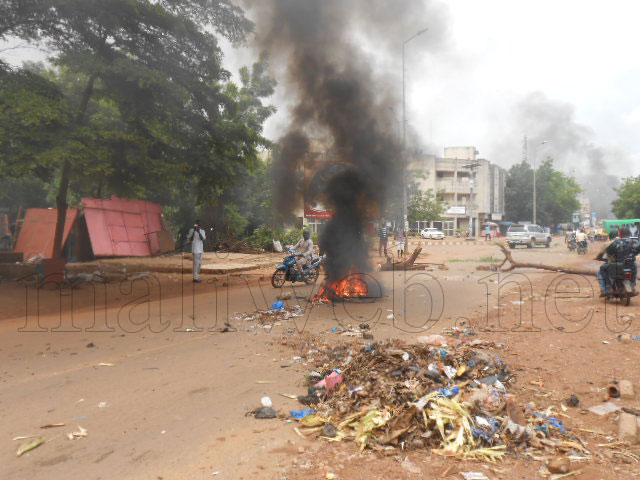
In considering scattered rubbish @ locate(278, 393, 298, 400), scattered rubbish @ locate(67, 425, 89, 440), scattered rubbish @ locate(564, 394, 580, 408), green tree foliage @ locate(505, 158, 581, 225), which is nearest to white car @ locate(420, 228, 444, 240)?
green tree foliage @ locate(505, 158, 581, 225)

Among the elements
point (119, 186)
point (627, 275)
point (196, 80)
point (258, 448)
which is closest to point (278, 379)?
point (258, 448)

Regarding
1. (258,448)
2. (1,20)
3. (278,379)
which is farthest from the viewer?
(1,20)

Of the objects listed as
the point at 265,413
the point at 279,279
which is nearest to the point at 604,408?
the point at 265,413

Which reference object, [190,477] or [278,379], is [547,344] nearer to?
[278,379]

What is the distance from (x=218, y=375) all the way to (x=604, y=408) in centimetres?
361

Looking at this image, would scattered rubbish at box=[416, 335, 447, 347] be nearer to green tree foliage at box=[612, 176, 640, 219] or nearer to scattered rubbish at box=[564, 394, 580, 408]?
scattered rubbish at box=[564, 394, 580, 408]

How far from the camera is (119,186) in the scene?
41.1 ft

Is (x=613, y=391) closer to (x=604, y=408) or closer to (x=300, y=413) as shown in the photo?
(x=604, y=408)

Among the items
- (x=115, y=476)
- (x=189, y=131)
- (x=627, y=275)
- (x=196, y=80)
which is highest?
(x=196, y=80)

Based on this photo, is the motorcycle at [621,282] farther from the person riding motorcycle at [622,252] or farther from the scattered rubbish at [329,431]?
the scattered rubbish at [329,431]

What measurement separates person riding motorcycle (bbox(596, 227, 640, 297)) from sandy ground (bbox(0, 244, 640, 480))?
2.01 feet

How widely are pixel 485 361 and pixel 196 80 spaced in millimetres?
9638

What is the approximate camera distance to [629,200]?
46.0 m

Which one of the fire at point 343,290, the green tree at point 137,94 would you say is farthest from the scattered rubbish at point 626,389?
the green tree at point 137,94
